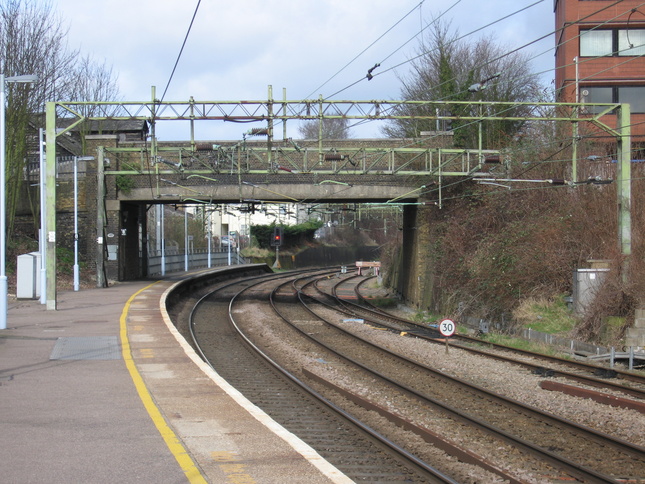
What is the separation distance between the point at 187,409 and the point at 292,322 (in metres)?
16.3

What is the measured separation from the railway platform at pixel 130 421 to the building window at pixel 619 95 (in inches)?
1141

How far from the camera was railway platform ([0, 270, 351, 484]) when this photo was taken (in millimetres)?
6137

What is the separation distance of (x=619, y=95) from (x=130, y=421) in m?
34.5

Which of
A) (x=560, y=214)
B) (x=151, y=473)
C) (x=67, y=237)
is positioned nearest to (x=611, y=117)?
(x=560, y=214)

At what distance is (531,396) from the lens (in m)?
11.9

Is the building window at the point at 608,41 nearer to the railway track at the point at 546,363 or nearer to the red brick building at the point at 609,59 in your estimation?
the red brick building at the point at 609,59

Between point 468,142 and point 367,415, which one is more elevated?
point 468,142

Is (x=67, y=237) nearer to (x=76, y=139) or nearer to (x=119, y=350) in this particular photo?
(x=76, y=139)

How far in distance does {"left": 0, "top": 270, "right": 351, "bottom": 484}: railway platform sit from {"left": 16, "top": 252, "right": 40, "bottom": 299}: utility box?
410 inches

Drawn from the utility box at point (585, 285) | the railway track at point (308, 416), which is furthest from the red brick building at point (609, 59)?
the railway track at point (308, 416)

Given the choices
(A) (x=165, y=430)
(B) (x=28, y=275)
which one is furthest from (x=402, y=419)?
(B) (x=28, y=275)

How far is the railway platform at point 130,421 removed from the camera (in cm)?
614

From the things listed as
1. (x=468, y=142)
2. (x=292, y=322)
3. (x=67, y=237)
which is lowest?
(x=292, y=322)

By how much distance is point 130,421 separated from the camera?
26.2ft
